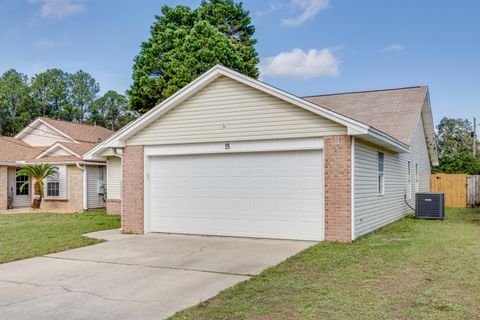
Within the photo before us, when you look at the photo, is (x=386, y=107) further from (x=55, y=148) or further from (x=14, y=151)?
(x=14, y=151)

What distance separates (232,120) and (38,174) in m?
12.9

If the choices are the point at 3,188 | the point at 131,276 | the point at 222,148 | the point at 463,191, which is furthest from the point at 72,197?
the point at 463,191

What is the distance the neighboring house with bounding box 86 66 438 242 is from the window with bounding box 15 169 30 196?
1188 centimetres

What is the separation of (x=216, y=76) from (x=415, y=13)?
10970 mm

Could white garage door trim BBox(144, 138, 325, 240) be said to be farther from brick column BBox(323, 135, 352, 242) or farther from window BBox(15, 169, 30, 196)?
window BBox(15, 169, 30, 196)

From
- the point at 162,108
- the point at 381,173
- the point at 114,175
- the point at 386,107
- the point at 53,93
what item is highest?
the point at 53,93

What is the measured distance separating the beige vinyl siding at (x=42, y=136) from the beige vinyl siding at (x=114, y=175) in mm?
8792

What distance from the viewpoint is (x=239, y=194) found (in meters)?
10.7

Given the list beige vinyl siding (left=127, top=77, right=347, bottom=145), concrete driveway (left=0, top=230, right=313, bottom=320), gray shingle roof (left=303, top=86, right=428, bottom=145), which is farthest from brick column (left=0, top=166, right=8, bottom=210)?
gray shingle roof (left=303, top=86, right=428, bottom=145)

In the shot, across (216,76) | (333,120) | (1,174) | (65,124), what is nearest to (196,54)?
(65,124)

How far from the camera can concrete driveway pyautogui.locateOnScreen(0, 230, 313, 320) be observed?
5113mm

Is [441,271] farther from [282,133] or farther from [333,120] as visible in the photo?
[282,133]

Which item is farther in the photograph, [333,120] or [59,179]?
[59,179]

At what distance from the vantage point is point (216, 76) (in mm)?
10586
